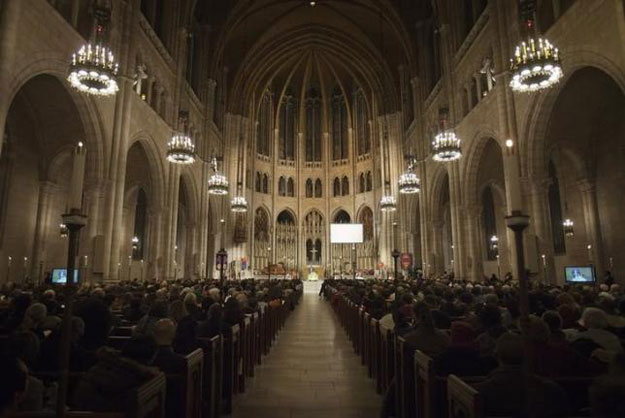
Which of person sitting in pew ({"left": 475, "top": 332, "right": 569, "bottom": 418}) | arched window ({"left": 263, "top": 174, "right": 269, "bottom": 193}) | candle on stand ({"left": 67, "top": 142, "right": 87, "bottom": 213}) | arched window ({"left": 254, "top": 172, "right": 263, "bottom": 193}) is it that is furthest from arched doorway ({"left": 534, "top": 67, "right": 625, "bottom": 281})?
arched window ({"left": 263, "top": 174, "right": 269, "bottom": 193})

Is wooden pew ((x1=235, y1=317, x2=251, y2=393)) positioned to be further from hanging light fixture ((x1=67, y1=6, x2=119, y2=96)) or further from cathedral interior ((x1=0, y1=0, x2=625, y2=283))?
hanging light fixture ((x1=67, y1=6, x2=119, y2=96))

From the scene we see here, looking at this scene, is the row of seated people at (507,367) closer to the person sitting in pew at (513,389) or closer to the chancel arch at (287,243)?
the person sitting in pew at (513,389)

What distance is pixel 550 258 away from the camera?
43.9 feet

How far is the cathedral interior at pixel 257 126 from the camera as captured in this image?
13.1m

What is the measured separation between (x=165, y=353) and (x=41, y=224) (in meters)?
17.8

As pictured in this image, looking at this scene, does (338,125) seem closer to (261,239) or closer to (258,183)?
(258,183)

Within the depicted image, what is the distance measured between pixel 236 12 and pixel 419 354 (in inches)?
1266

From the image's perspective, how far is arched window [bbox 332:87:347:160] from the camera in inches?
1868

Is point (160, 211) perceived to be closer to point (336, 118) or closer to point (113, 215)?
point (113, 215)

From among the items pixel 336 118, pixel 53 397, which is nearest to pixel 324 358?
pixel 53 397

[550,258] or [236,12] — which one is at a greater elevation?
[236,12]

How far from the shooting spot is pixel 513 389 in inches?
109

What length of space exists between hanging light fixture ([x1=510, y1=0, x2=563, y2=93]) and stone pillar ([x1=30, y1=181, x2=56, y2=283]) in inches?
744

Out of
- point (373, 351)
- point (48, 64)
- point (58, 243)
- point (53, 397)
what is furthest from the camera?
point (58, 243)
